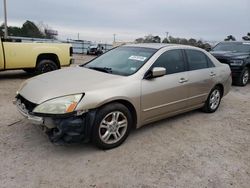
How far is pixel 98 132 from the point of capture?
12.1ft

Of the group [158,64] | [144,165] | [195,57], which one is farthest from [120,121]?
[195,57]

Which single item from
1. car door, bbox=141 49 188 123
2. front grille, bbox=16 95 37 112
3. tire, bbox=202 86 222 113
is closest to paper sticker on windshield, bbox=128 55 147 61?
car door, bbox=141 49 188 123

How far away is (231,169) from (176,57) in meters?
2.22

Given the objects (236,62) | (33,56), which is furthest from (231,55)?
(33,56)

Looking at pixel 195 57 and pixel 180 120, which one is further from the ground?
pixel 195 57

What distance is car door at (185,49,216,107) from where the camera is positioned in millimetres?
5152

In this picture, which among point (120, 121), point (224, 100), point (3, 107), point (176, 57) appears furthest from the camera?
point (224, 100)

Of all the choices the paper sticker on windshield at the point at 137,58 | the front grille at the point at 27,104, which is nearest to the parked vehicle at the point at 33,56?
the front grille at the point at 27,104

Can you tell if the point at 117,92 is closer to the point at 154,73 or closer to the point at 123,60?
the point at 154,73

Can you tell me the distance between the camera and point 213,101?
595 cm

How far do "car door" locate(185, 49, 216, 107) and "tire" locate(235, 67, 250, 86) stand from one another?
468 centimetres

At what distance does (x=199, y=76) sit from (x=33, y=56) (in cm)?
591

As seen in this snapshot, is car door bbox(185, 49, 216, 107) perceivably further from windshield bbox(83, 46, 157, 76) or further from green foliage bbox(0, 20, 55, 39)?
green foliage bbox(0, 20, 55, 39)

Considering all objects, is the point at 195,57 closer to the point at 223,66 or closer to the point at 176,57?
the point at 176,57
